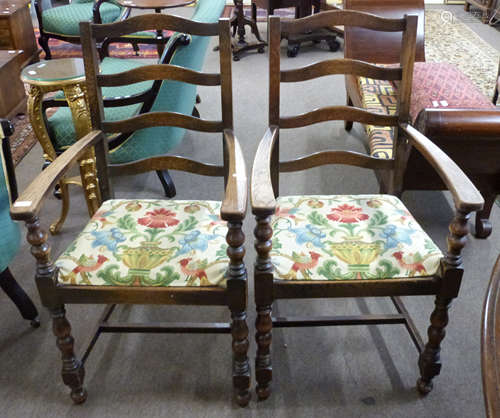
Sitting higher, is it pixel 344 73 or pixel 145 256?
pixel 344 73

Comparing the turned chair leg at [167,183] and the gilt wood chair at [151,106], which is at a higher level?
the gilt wood chair at [151,106]

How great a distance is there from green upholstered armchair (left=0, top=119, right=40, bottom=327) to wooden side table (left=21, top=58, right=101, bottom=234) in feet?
1.31

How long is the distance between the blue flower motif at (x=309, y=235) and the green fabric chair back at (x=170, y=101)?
0.96 m

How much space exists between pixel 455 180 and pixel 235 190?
0.53 meters

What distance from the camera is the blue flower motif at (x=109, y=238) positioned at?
1.37 metres

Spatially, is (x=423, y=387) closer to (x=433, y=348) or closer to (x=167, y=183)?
(x=433, y=348)

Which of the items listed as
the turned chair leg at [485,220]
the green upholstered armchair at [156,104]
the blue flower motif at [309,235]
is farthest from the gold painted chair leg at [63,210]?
the turned chair leg at [485,220]

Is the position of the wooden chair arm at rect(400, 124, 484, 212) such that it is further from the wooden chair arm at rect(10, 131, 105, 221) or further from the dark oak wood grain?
the wooden chair arm at rect(10, 131, 105, 221)

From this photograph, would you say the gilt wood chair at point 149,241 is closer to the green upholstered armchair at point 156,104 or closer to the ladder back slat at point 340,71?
the ladder back slat at point 340,71

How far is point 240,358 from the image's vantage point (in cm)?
138

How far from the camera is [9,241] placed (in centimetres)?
158

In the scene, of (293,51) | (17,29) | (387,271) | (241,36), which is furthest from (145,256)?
(241,36)

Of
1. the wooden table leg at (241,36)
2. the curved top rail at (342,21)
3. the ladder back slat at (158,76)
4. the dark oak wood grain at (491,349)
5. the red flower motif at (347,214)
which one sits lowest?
the wooden table leg at (241,36)

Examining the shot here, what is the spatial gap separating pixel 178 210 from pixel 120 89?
121 cm
